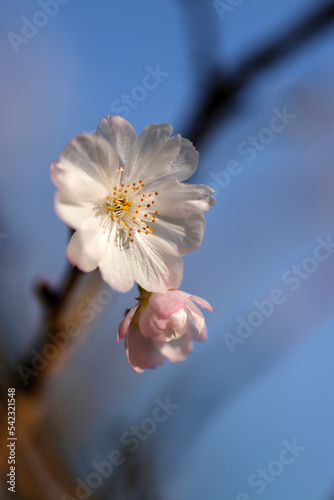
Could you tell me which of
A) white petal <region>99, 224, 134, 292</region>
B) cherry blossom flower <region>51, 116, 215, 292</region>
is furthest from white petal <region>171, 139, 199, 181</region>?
white petal <region>99, 224, 134, 292</region>

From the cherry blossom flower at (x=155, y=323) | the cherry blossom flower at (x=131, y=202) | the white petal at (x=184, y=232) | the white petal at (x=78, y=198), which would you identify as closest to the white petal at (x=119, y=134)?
the cherry blossom flower at (x=131, y=202)

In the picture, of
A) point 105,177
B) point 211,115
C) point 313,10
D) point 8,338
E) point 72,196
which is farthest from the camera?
point 8,338

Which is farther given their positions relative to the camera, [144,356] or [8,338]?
[8,338]

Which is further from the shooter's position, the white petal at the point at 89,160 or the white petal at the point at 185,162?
the white petal at the point at 185,162

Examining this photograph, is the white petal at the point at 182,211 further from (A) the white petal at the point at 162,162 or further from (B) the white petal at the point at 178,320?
(B) the white petal at the point at 178,320

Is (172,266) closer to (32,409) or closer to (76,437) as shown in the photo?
(32,409)

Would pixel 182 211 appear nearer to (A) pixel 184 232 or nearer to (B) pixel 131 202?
(A) pixel 184 232

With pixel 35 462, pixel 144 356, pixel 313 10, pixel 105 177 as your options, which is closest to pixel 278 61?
pixel 313 10
